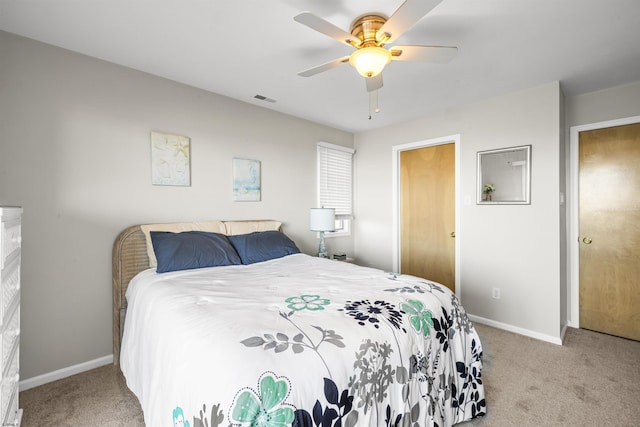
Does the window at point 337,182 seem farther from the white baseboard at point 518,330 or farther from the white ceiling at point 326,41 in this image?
the white baseboard at point 518,330

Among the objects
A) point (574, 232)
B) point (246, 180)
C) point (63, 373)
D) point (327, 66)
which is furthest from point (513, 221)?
point (63, 373)

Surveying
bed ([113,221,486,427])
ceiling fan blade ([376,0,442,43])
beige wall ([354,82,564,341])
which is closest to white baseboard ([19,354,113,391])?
bed ([113,221,486,427])

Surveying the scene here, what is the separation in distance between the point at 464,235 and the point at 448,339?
2.07 meters

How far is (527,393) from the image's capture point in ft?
6.53

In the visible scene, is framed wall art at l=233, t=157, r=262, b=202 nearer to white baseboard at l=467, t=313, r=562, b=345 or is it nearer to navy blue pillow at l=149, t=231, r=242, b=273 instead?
navy blue pillow at l=149, t=231, r=242, b=273

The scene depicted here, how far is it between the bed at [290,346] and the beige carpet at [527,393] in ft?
0.78

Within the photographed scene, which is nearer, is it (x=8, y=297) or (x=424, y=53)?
(x=8, y=297)

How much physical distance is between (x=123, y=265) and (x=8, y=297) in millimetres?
1170

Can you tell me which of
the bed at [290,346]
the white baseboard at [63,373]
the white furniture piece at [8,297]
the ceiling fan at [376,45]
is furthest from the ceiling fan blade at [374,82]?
the white baseboard at [63,373]

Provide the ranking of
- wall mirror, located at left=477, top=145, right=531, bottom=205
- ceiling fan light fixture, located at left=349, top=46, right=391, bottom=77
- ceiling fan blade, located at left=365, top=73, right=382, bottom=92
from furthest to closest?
wall mirror, located at left=477, top=145, right=531, bottom=205 < ceiling fan blade, located at left=365, top=73, right=382, bottom=92 < ceiling fan light fixture, located at left=349, top=46, right=391, bottom=77

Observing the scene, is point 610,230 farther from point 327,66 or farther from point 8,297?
point 8,297

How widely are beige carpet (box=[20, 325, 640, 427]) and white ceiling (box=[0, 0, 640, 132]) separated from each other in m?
2.46

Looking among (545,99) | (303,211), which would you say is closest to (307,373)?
(303,211)

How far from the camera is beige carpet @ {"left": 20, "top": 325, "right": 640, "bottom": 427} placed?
5.75 ft
